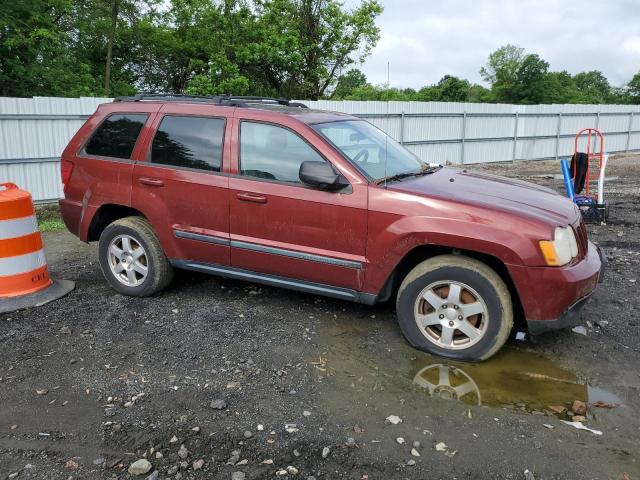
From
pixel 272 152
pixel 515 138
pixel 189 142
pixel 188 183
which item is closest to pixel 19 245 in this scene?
pixel 188 183

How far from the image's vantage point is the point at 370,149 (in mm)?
4859

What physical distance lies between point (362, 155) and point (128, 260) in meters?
2.46

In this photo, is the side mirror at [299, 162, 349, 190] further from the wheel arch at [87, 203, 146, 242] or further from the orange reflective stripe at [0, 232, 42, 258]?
the orange reflective stripe at [0, 232, 42, 258]

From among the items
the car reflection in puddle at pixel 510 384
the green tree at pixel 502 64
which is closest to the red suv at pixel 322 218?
the car reflection in puddle at pixel 510 384

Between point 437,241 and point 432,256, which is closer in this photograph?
point 437,241

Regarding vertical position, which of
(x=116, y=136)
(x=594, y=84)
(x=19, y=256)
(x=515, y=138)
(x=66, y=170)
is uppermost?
(x=594, y=84)

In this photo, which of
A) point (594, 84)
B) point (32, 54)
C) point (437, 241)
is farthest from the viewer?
point (594, 84)

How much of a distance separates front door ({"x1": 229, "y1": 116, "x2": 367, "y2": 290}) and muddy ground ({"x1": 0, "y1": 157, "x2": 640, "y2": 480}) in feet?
1.78

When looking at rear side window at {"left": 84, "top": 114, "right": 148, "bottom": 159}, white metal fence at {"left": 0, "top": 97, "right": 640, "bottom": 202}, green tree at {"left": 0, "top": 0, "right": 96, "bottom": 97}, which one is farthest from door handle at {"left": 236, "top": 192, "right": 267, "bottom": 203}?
green tree at {"left": 0, "top": 0, "right": 96, "bottom": 97}

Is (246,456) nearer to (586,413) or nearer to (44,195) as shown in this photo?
(586,413)

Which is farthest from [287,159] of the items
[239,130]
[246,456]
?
[246,456]

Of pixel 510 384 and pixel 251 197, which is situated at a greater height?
pixel 251 197

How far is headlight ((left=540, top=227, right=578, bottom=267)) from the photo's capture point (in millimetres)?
3723

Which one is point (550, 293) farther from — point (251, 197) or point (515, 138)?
point (515, 138)
